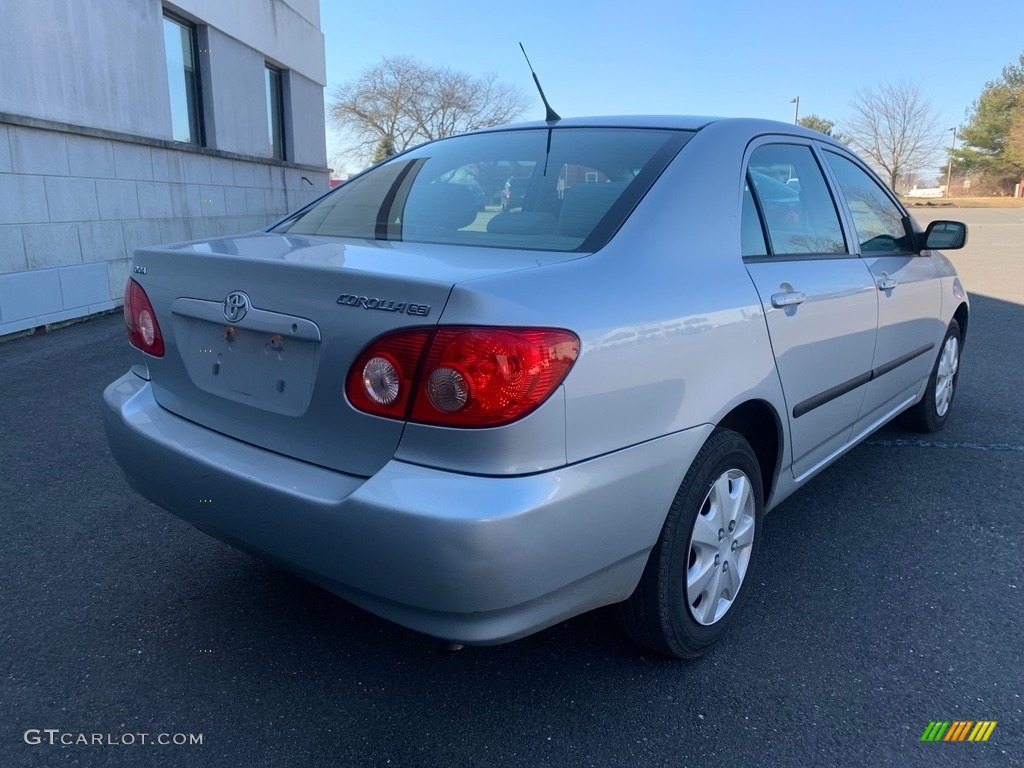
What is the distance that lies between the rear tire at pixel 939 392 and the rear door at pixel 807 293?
146 cm

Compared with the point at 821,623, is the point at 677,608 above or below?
above

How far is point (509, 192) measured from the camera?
273cm

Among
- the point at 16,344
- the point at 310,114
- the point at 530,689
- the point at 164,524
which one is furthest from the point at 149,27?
the point at 530,689

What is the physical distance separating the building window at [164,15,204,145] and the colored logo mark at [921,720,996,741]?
1061cm

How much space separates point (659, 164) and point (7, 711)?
7.81 ft

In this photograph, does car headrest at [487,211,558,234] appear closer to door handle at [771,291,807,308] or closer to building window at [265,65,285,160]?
door handle at [771,291,807,308]

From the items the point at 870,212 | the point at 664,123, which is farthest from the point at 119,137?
the point at 870,212

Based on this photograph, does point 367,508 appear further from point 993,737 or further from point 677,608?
point 993,737

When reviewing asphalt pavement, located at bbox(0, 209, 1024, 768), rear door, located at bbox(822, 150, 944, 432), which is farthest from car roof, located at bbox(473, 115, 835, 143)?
asphalt pavement, located at bbox(0, 209, 1024, 768)

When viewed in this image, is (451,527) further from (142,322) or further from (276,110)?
(276,110)

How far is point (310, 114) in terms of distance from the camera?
15.8 metres

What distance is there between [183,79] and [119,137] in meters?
2.50

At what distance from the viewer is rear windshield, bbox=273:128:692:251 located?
2.38 metres

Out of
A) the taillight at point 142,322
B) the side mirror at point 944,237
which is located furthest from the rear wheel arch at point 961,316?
the taillight at point 142,322
